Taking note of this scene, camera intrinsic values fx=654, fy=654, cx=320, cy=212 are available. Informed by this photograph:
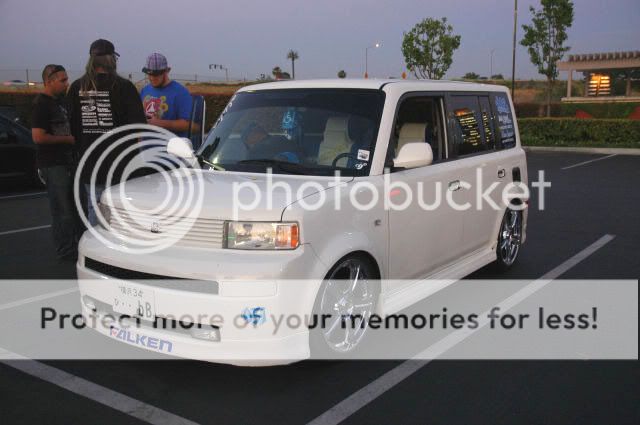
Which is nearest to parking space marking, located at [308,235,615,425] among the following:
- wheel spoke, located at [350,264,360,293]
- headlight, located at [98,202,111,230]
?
wheel spoke, located at [350,264,360,293]

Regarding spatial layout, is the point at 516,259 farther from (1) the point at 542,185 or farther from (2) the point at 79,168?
(1) the point at 542,185

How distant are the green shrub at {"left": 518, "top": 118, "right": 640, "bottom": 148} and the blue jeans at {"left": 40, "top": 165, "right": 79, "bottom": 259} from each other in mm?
21428

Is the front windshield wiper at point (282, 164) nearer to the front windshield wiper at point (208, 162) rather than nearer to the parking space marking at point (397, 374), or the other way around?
the front windshield wiper at point (208, 162)

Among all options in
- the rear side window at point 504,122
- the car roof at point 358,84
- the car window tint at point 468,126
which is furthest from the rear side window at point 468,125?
the rear side window at point 504,122

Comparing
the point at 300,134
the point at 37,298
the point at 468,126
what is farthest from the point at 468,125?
the point at 37,298

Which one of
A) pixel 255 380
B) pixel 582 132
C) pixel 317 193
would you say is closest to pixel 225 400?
pixel 255 380

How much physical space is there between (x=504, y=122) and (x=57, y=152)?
4.52 m

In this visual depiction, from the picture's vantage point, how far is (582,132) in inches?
1013

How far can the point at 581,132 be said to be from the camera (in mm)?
25766

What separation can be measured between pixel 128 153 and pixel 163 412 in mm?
2630

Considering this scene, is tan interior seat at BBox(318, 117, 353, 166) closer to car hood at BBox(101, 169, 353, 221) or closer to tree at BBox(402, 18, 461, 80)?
car hood at BBox(101, 169, 353, 221)

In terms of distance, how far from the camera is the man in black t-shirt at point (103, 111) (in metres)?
5.33

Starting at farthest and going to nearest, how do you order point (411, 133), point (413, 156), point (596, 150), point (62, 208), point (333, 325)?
1. point (596, 150)
2. point (62, 208)
3. point (411, 133)
4. point (413, 156)
5. point (333, 325)

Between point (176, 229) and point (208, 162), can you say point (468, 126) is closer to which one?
point (208, 162)
